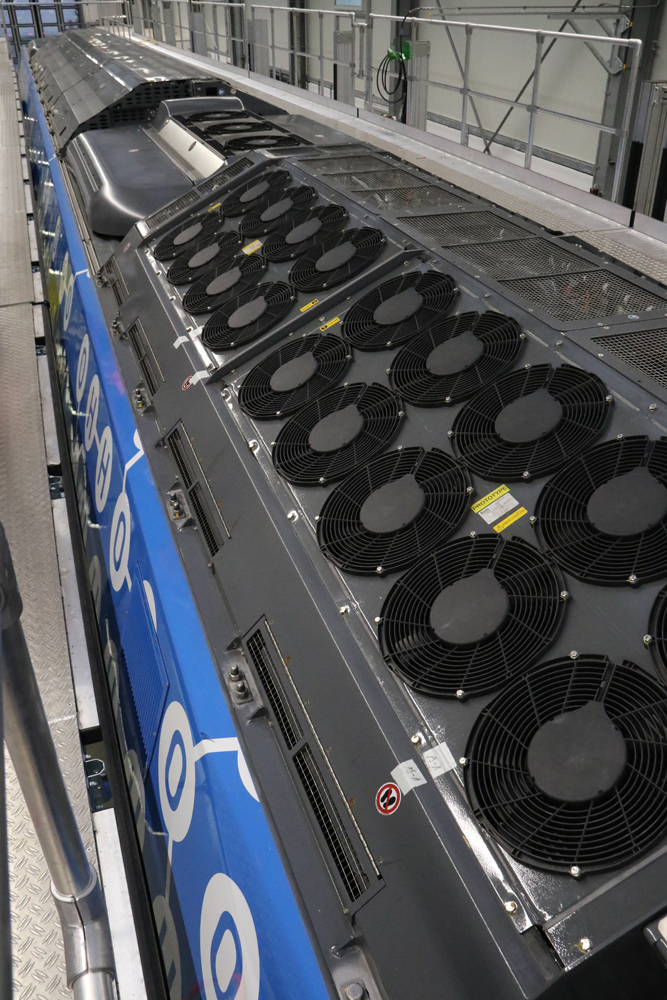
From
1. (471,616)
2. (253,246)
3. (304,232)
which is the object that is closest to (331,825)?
(471,616)

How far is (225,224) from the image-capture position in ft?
13.9

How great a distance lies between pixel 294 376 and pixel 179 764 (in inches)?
54.5

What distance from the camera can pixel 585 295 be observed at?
103 inches

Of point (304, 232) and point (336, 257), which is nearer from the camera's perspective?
point (336, 257)

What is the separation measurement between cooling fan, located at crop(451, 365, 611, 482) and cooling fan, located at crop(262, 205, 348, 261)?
1629mm

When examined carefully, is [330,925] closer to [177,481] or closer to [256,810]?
[256,810]

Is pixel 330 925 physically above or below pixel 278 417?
below

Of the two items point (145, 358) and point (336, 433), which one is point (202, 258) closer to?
point (145, 358)

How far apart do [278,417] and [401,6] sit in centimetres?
1238

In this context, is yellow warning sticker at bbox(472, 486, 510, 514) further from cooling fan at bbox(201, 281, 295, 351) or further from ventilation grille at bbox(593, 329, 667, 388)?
cooling fan at bbox(201, 281, 295, 351)

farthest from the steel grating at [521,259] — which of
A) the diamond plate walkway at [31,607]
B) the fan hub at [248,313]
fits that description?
the diamond plate walkway at [31,607]

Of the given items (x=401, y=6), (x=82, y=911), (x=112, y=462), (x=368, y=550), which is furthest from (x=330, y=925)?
(x=401, y=6)

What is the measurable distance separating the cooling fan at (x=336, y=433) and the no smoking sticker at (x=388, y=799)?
99 cm

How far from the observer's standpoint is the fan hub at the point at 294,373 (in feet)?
9.05
